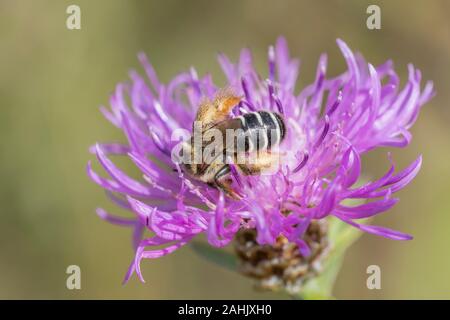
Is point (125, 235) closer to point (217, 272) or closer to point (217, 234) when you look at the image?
point (217, 272)

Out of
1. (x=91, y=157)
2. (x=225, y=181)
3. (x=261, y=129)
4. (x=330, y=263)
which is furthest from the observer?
(x=91, y=157)

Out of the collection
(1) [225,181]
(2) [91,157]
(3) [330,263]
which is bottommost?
(3) [330,263]

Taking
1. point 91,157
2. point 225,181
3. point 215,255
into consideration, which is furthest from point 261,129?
point 91,157

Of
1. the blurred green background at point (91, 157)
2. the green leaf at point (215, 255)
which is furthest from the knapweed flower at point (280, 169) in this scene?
the blurred green background at point (91, 157)

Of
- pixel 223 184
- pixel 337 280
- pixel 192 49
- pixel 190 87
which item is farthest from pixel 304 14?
pixel 223 184

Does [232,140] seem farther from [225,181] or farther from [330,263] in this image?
[330,263]

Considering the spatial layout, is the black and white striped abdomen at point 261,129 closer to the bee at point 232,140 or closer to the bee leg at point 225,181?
the bee at point 232,140

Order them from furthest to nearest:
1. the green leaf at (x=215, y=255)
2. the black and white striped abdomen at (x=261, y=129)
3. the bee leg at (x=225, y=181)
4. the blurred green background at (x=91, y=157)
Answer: the blurred green background at (x=91, y=157) < the green leaf at (x=215, y=255) < the bee leg at (x=225, y=181) < the black and white striped abdomen at (x=261, y=129)
